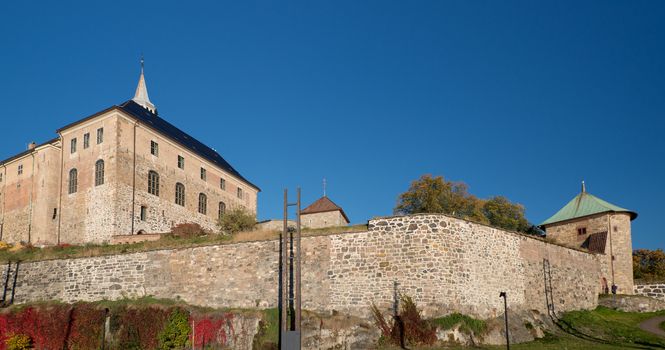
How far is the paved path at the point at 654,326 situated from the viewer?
95.6 feet

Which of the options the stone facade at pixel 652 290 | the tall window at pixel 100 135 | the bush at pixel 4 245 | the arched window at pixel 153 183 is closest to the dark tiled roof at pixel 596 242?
the stone facade at pixel 652 290

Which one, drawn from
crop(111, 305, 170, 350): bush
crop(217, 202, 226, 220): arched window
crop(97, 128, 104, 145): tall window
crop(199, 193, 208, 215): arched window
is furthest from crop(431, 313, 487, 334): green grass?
crop(217, 202, 226, 220): arched window

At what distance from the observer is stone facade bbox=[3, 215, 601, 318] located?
26.5m

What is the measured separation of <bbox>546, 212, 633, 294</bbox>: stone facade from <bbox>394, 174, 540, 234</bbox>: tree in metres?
8.85

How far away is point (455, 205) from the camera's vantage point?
50188 millimetres

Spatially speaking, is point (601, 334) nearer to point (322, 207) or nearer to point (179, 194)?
point (322, 207)

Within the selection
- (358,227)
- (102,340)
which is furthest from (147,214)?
(358,227)

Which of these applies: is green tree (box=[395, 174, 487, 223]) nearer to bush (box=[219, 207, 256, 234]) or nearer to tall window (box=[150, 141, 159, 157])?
bush (box=[219, 207, 256, 234])

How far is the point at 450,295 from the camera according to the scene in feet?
85.5

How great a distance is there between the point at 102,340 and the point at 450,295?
16.8 m

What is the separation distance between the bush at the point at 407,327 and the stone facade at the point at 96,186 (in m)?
23.6

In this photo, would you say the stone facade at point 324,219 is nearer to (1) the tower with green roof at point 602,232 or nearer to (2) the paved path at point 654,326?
(1) the tower with green roof at point 602,232

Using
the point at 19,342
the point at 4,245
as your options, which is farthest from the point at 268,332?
the point at 4,245

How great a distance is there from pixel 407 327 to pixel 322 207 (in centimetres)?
2376
